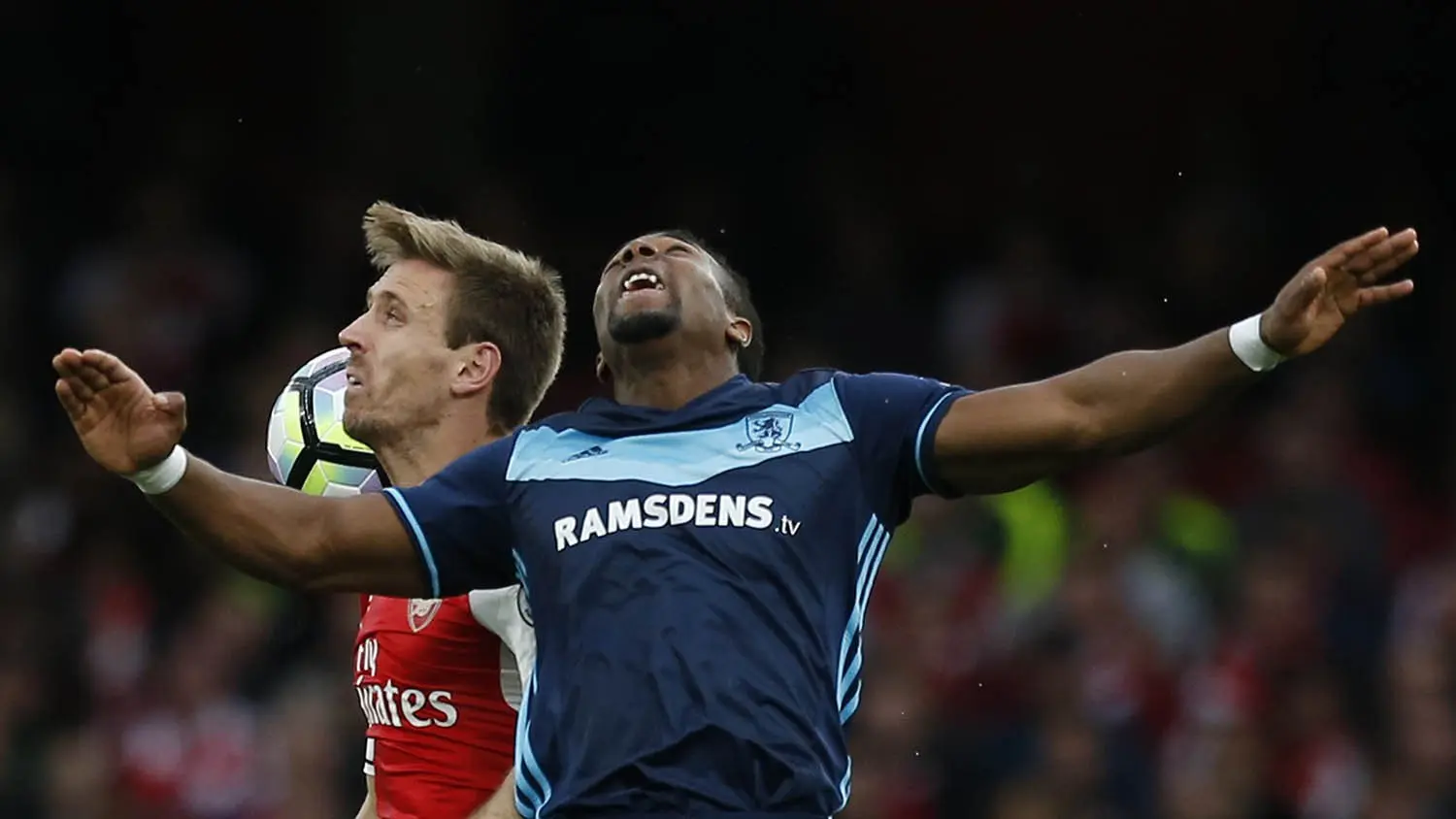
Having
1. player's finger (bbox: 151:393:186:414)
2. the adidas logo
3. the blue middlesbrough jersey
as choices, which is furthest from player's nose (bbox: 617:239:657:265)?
player's finger (bbox: 151:393:186:414)

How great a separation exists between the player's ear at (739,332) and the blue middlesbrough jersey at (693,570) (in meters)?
0.19

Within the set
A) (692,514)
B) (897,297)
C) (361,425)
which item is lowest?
(692,514)

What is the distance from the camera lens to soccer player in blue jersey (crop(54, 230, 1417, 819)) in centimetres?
445

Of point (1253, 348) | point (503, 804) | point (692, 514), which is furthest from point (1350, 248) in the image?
point (503, 804)

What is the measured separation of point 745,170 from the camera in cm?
1302

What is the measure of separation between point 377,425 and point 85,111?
8.67 metres

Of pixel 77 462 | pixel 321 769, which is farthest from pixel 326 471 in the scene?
pixel 77 462

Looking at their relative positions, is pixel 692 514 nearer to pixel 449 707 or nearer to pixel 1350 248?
pixel 449 707

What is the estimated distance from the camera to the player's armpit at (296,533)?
469 cm

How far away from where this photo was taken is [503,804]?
4.88m

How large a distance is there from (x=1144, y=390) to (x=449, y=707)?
1726 millimetres

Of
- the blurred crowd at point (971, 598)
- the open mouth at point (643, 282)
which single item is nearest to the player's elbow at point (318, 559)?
the open mouth at point (643, 282)

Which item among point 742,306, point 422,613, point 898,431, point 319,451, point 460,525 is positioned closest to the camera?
point 898,431

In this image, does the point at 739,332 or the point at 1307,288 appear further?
the point at 739,332
